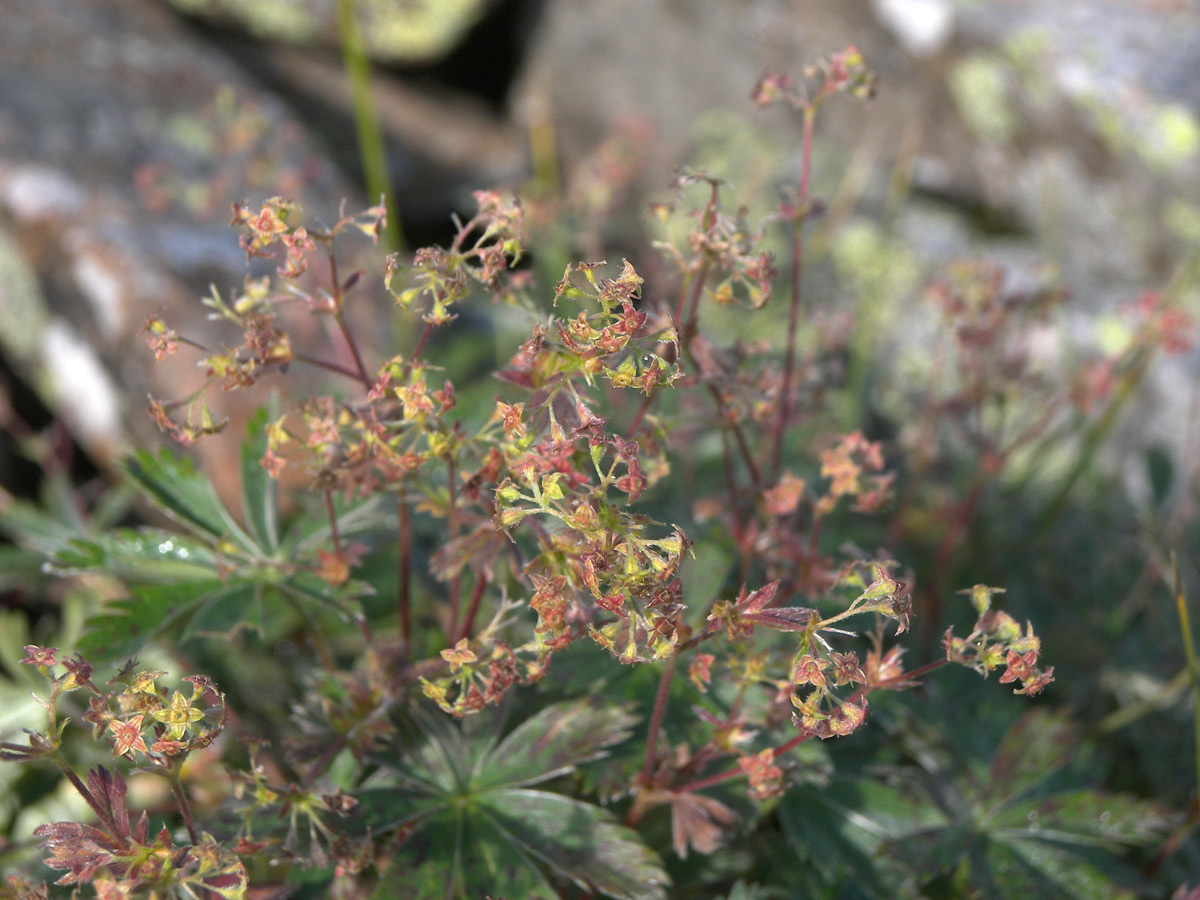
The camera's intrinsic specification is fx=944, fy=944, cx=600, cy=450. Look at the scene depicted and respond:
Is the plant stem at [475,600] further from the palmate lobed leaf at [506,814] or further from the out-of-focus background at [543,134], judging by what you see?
the out-of-focus background at [543,134]

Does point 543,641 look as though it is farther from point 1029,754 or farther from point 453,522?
point 1029,754

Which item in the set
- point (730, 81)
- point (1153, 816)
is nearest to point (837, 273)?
point (730, 81)

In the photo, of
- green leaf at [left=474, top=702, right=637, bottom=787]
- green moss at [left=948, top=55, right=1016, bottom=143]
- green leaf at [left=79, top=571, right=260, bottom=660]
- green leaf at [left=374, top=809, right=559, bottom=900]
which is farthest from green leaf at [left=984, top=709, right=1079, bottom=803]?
green moss at [left=948, top=55, right=1016, bottom=143]

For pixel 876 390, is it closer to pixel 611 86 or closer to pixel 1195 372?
pixel 1195 372

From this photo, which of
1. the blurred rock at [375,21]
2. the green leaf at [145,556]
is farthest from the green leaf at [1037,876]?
the blurred rock at [375,21]

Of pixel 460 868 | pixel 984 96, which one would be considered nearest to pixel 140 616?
pixel 460 868

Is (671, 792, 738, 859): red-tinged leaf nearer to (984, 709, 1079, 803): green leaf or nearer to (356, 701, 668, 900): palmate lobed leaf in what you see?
(356, 701, 668, 900): palmate lobed leaf
